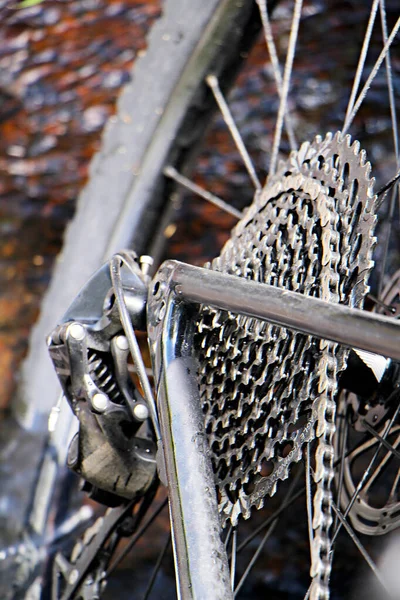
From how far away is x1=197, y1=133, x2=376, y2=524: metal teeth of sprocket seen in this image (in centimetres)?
32

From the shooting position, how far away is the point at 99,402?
1.32ft

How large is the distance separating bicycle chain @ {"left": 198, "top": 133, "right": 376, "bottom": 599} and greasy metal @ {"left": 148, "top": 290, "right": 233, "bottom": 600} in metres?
0.02

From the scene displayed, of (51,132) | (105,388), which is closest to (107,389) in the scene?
(105,388)

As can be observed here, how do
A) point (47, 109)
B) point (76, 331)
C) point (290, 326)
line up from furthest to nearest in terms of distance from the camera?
→ point (47, 109) < point (76, 331) < point (290, 326)

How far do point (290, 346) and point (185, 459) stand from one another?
0.06m

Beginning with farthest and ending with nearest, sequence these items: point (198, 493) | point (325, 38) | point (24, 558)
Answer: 1. point (325, 38)
2. point (24, 558)
3. point (198, 493)

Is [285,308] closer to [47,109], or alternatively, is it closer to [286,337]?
[286,337]

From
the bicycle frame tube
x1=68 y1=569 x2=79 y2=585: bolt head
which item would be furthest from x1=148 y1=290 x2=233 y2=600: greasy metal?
x1=68 y1=569 x2=79 y2=585: bolt head

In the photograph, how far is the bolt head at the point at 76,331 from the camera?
404 millimetres

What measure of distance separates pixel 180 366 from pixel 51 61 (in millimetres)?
705

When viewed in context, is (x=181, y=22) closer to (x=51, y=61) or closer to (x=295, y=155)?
(x=295, y=155)

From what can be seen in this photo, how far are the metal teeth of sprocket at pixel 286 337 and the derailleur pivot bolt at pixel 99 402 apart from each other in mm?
49

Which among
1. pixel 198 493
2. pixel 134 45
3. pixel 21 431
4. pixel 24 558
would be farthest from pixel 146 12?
pixel 198 493

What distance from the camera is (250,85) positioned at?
94cm
